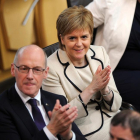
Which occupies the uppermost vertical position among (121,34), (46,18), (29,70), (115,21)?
(29,70)

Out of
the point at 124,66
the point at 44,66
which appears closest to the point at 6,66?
the point at 124,66

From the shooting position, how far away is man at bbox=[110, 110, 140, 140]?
1230 mm

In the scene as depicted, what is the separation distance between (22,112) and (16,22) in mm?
2066

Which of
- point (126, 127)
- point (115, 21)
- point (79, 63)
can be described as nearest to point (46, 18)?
point (115, 21)

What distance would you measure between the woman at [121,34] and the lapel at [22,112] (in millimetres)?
1142

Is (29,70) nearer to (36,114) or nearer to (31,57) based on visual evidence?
(31,57)

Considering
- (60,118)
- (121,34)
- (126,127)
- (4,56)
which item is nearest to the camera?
(126,127)

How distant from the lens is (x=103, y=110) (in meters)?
2.19

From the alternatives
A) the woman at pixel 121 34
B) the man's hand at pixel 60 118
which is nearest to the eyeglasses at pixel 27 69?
the man's hand at pixel 60 118

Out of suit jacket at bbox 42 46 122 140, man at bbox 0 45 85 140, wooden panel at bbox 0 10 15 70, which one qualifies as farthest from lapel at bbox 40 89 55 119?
wooden panel at bbox 0 10 15 70

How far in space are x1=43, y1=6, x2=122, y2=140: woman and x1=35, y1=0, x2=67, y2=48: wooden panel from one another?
1.63 m

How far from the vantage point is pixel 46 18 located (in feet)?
12.4

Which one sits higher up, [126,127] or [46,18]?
[126,127]

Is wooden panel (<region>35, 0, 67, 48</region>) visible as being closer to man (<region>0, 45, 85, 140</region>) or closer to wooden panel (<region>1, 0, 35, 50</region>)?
wooden panel (<region>1, 0, 35, 50</region>)
